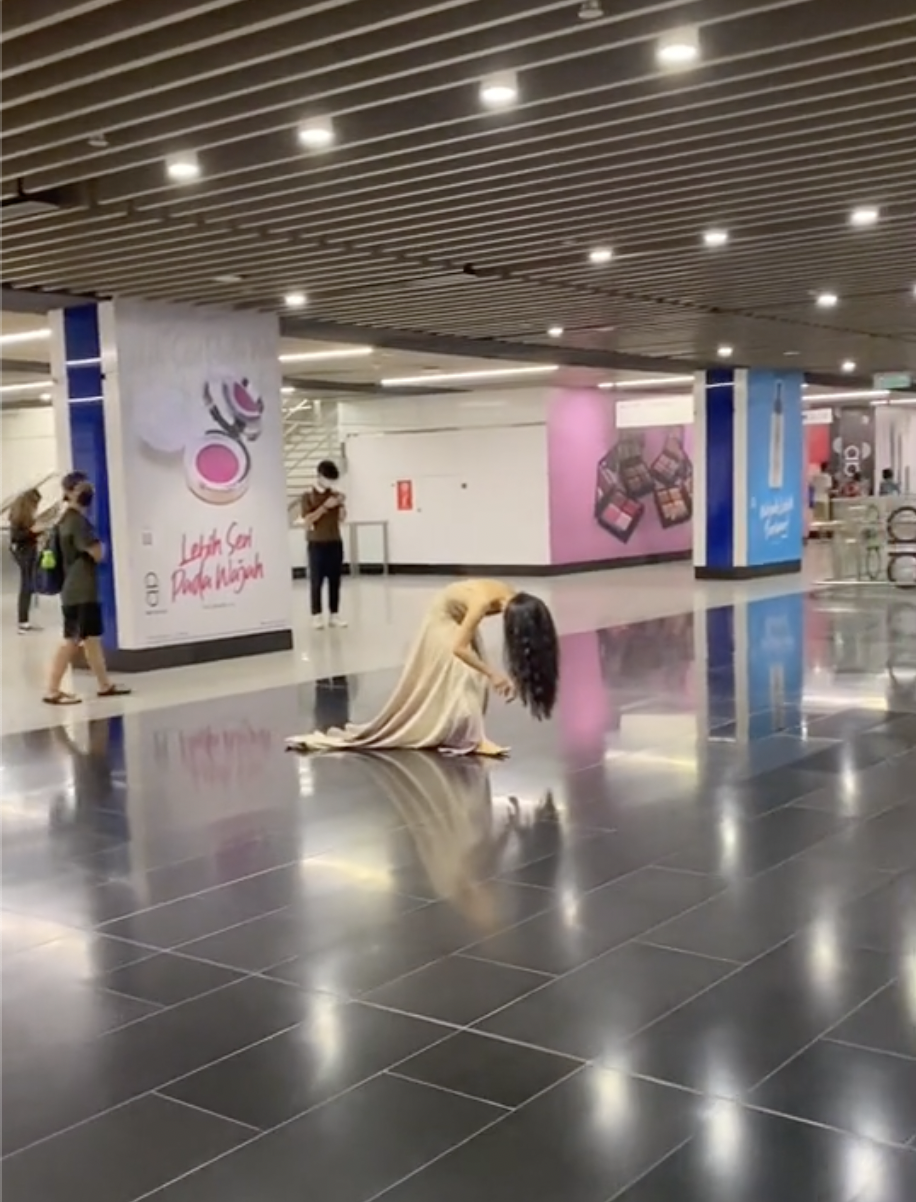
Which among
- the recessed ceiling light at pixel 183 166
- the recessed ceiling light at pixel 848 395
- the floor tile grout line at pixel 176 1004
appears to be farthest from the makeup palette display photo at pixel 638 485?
the floor tile grout line at pixel 176 1004

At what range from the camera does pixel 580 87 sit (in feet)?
17.6

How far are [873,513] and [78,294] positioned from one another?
37.2ft

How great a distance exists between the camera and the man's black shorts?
911 cm

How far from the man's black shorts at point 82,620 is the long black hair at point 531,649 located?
11.4ft

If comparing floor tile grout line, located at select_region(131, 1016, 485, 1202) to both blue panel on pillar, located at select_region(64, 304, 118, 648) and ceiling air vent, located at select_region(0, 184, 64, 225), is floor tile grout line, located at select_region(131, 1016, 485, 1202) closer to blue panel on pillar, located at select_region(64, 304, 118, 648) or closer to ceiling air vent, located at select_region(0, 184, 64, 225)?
ceiling air vent, located at select_region(0, 184, 64, 225)

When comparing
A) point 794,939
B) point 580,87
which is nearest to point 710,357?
point 580,87

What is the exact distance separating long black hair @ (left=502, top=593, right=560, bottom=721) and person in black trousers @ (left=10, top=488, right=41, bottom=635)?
8736 millimetres

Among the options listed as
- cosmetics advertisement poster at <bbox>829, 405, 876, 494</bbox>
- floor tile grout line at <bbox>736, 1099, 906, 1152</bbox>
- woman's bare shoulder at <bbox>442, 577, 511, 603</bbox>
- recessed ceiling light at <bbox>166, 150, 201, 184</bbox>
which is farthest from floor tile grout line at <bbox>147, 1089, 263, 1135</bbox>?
cosmetics advertisement poster at <bbox>829, 405, 876, 494</bbox>

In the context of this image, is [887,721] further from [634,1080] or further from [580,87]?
[634,1080]

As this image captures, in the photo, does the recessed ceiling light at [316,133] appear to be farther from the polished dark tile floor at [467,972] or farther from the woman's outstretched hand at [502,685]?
the polished dark tile floor at [467,972]

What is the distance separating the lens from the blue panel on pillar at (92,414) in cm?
1073

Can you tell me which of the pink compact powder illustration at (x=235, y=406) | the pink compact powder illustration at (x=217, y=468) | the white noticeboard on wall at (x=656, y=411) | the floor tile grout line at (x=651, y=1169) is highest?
the white noticeboard on wall at (x=656, y=411)

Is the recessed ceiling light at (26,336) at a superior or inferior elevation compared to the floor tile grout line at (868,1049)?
superior

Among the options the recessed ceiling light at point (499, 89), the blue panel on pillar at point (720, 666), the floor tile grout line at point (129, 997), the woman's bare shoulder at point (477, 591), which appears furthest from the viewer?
the blue panel on pillar at point (720, 666)
